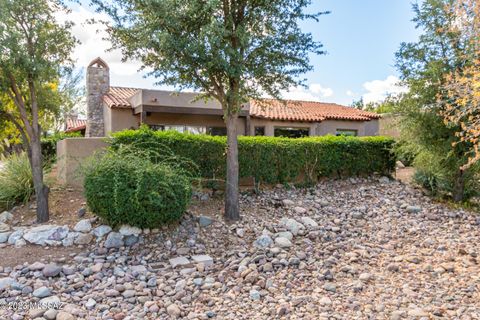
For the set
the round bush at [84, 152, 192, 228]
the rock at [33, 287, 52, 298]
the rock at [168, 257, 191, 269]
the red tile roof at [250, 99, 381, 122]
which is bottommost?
the rock at [33, 287, 52, 298]

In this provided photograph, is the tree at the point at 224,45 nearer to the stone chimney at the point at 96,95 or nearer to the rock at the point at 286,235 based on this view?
the rock at the point at 286,235

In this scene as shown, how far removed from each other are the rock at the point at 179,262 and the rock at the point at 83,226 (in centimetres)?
178

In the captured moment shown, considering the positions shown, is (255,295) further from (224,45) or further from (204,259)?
(224,45)

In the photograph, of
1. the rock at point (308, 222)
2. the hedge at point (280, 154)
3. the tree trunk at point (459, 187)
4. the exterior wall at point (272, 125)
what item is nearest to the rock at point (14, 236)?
the hedge at point (280, 154)

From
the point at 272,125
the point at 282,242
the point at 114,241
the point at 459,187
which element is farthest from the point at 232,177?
the point at 272,125

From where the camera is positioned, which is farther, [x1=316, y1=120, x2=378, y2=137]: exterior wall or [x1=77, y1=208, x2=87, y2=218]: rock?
[x1=316, y1=120, x2=378, y2=137]: exterior wall

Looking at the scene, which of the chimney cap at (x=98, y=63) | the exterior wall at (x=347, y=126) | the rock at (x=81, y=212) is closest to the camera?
the rock at (x=81, y=212)

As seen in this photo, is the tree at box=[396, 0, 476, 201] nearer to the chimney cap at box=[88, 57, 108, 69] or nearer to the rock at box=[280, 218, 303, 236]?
the rock at box=[280, 218, 303, 236]

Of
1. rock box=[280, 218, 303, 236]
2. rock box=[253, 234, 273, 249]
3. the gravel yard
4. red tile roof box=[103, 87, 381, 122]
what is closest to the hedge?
the gravel yard

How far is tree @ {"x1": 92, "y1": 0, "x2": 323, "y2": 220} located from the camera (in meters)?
6.24

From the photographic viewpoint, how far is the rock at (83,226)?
6305 mm

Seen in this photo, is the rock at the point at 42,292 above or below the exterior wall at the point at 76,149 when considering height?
below

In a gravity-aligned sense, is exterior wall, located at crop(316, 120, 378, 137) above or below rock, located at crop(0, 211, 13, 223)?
above

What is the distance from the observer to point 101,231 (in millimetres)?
Result: 6191
